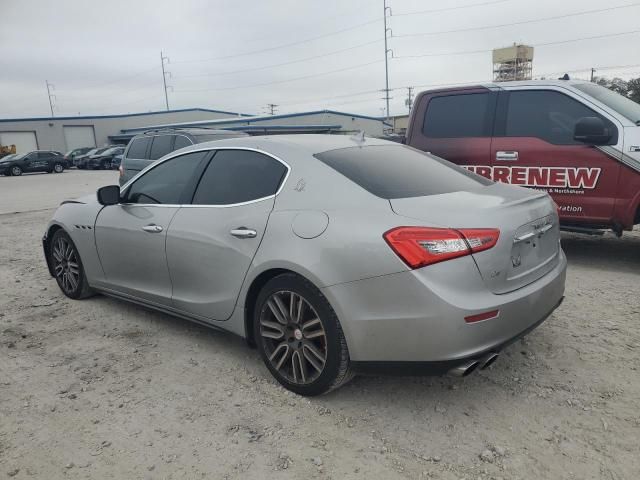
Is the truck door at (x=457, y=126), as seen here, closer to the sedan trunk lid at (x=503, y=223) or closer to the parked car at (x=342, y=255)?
the parked car at (x=342, y=255)

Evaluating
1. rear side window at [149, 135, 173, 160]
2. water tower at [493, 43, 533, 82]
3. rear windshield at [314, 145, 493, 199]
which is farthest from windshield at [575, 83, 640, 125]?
water tower at [493, 43, 533, 82]

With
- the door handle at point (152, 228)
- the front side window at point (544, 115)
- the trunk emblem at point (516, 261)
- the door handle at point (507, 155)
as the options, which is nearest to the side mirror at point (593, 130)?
the front side window at point (544, 115)

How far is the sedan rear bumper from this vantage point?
2445mm

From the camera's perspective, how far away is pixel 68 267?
4836 mm

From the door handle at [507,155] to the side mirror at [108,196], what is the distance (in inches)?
163

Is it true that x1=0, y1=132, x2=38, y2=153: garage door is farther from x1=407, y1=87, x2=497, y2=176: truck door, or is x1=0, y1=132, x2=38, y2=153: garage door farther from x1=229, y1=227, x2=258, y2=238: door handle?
x1=229, y1=227, x2=258, y2=238: door handle

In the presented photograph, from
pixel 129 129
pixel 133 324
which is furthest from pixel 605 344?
→ pixel 129 129

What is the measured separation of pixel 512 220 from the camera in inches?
106

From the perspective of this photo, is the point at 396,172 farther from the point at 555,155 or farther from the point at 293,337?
the point at 555,155

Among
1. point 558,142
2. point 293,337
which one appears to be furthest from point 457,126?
point 293,337

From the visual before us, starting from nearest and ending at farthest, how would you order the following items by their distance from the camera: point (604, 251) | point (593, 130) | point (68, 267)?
point (68, 267), point (593, 130), point (604, 251)

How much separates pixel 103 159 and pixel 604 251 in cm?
3369

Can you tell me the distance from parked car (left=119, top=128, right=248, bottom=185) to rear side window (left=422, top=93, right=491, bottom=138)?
4556 mm

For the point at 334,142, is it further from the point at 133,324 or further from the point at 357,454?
the point at 133,324
